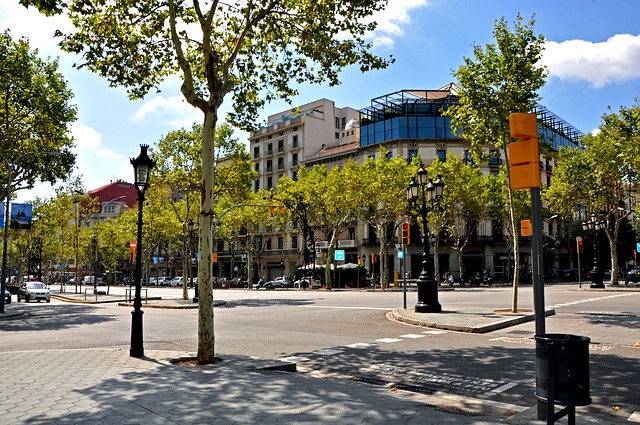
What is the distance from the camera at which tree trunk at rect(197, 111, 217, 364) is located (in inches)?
320

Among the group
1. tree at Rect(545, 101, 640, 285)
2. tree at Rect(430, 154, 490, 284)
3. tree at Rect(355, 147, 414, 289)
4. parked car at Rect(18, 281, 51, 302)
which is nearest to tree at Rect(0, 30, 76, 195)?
parked car at Rect(18, 281, 51, 302)

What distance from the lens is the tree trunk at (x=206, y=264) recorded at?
8.12m

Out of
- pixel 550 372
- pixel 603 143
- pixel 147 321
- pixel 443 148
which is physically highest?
pixel 443 148

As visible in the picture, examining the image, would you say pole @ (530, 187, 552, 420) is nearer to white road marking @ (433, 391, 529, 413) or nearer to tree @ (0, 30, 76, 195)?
white road marking @ (433, 391, 529, 413)

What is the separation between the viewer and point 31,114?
2547cm

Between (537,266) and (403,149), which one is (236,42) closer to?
(537,266)

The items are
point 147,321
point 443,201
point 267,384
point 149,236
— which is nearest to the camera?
point 267,384

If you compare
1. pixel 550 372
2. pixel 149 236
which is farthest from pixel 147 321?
pixel 149 236

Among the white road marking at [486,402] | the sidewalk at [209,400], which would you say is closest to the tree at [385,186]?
the sidewalk at [209,400]

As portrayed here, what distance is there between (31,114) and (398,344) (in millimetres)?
23278

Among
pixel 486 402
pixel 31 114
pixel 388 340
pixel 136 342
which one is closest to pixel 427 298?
pixel 388 340

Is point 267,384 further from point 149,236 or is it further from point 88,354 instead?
point 149,236

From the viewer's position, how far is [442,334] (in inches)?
478

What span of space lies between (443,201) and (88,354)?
1387 inches
